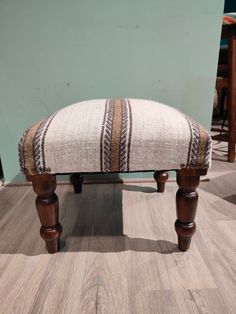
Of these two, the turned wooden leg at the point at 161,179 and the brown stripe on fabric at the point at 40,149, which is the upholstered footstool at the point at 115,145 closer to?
the brown stripe on fabric at the point at 40,149

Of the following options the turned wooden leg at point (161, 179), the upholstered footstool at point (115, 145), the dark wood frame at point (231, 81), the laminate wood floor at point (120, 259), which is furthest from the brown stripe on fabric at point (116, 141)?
the dark wood frame at point (231, 81)

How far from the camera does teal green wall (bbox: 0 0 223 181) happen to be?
0.91 meters

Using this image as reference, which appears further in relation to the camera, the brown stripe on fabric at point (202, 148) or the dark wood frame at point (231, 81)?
the dark wood frame at point (231, 81)

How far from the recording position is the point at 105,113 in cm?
59

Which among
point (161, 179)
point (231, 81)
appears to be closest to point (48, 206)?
point (161, 179)

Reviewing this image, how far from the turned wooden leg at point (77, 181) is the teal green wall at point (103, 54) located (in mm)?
280

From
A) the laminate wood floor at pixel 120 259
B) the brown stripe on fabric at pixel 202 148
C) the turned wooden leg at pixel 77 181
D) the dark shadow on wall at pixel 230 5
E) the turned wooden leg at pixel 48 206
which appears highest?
the dark shadow on wall at pixel 230 5

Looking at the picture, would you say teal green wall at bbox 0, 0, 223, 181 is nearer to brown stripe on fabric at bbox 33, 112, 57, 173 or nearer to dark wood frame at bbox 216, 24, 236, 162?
dark wood frame at bbox 216, 24, 236, 162

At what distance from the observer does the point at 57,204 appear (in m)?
0.63

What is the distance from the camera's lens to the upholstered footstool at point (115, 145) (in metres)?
0.54

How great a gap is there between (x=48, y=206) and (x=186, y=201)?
325 mm

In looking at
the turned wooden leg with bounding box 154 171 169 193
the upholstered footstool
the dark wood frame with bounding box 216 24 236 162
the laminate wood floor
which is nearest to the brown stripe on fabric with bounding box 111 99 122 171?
the upholstered footstool

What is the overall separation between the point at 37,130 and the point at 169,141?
0.93ft

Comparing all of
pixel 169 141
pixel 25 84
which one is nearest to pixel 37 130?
pixel 169 141
